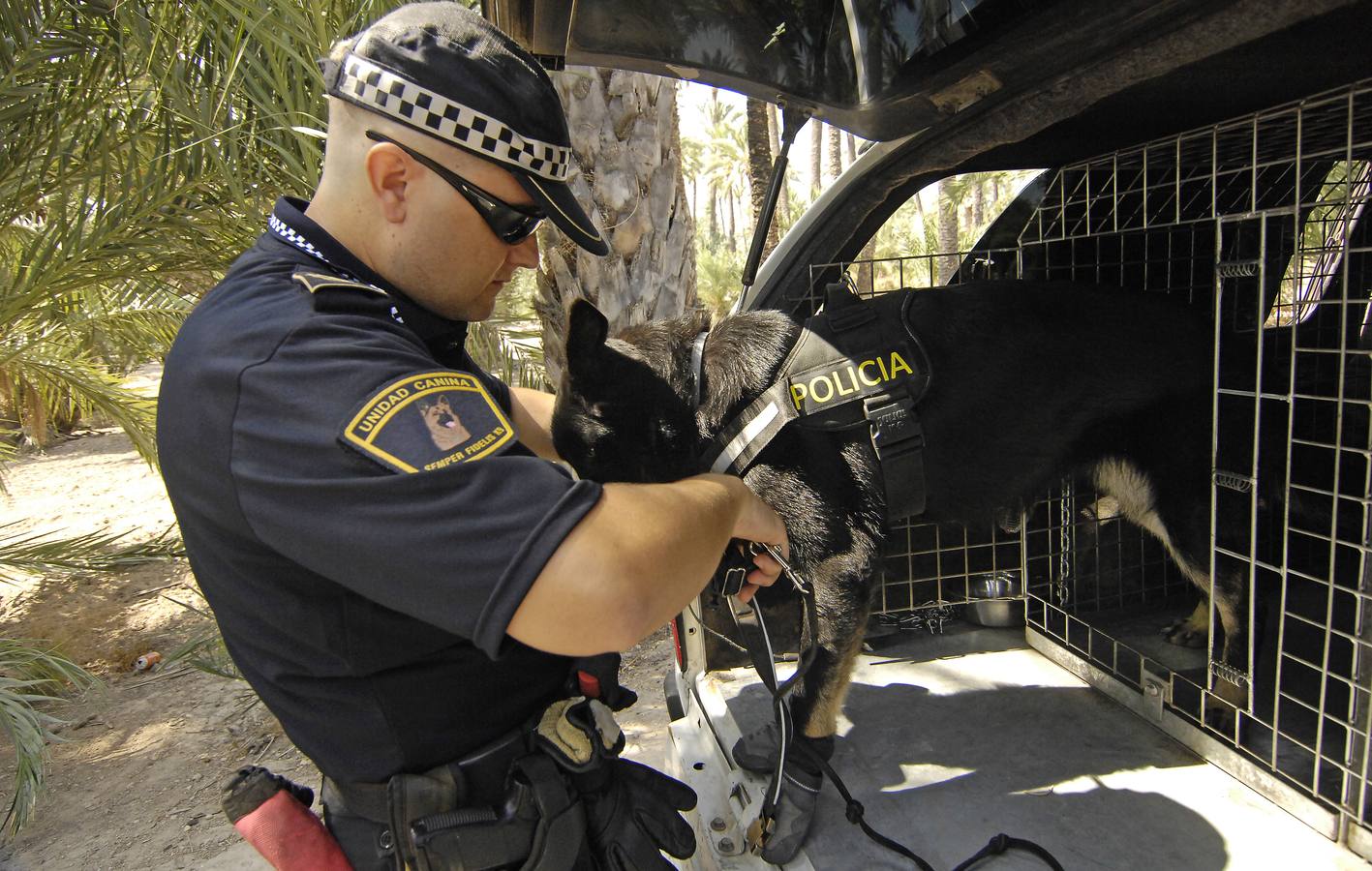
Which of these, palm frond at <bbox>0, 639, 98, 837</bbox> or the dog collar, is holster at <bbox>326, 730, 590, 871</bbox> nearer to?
the dog collar

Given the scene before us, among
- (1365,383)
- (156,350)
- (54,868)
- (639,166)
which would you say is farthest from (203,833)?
(1365,383)

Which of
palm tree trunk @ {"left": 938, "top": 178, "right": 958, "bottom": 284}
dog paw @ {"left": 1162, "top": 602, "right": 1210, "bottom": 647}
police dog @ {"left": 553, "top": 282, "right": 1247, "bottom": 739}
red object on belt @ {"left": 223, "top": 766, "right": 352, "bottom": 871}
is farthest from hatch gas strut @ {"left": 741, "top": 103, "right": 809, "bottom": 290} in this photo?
palm tree trunk @ {"left": 938, "top": 178, "right": 958, "bottom": 284}

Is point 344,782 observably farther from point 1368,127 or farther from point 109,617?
point 109,617

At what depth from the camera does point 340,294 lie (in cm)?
126

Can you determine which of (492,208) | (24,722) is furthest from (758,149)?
(492,208)

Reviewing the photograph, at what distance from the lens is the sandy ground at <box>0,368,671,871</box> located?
4004mm

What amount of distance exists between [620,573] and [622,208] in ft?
11.9

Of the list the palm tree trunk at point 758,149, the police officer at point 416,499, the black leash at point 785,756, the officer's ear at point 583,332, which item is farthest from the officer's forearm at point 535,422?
the palm tree trunk at point 758,149

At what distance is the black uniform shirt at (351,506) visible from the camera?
107cm

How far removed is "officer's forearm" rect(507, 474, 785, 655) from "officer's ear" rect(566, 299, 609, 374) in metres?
1.03

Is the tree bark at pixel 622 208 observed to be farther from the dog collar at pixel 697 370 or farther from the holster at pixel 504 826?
the holster at pixel 504 826

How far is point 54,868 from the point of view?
3.85 m

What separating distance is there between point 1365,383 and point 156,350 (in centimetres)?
641

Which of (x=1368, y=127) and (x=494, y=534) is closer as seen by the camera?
(x=494, y=534)
